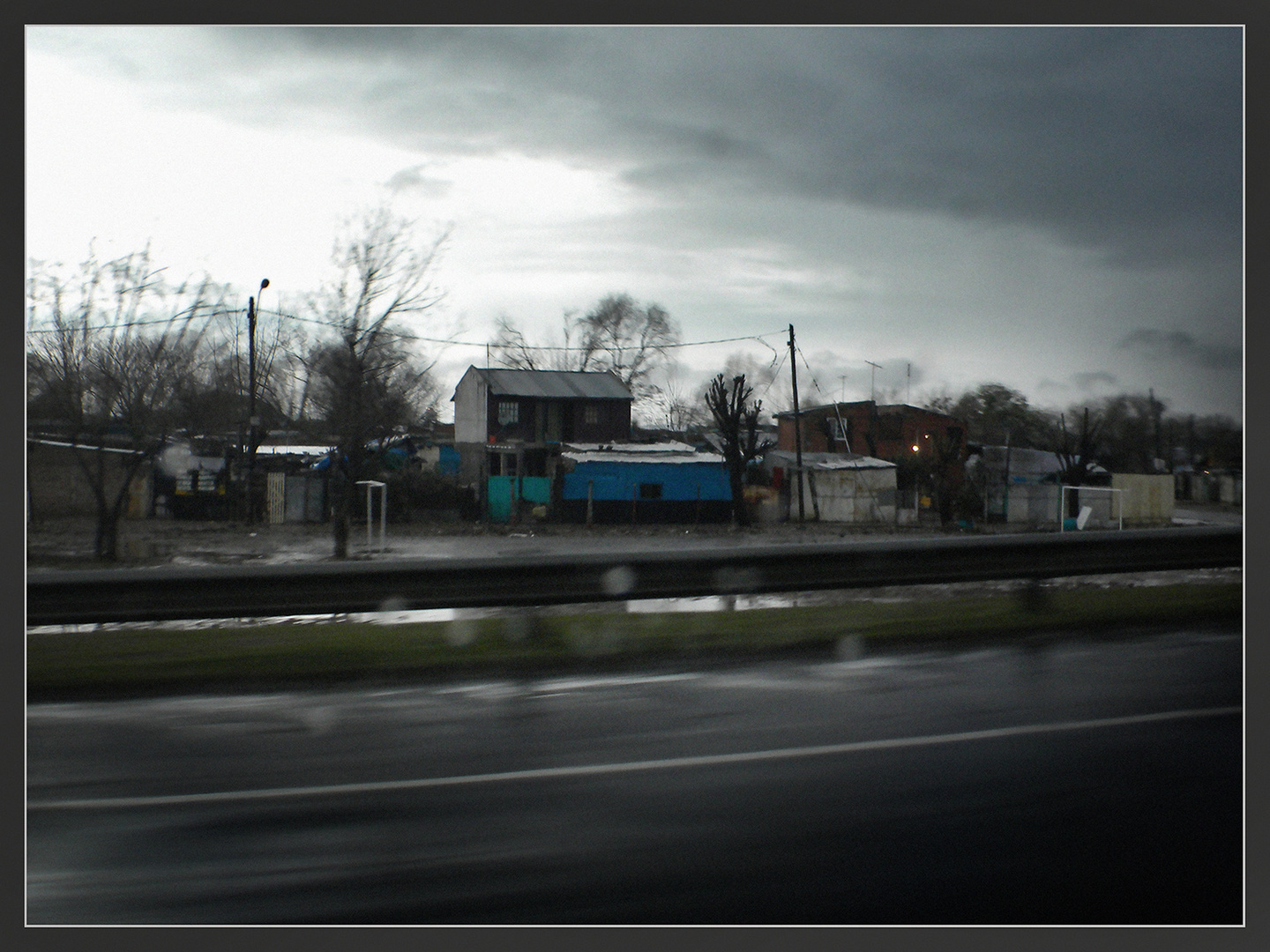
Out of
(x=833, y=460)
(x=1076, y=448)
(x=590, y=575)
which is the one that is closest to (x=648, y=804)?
(x=590, y=575)

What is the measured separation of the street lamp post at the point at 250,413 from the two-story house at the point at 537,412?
31.0ft

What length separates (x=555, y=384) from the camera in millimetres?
38781

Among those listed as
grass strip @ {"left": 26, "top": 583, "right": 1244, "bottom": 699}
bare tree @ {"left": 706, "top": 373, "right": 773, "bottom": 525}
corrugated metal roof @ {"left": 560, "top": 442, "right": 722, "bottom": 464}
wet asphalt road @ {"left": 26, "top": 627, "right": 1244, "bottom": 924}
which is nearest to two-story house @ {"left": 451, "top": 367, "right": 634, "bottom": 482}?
corrugated metal roof @ {"left": 560, "top": 442, "right": 722, "bottom": 464}

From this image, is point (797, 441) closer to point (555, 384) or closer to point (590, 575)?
point (555, 384)

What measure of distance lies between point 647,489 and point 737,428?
3.96 meters

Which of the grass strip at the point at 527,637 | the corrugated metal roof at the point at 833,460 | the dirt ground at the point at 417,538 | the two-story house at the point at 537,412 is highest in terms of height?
the two-story house at the point at 537,412

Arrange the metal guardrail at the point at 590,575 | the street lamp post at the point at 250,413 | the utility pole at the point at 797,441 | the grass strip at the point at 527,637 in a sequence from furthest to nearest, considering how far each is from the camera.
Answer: the utility pole at the point at 797,441, the street lamp post at the point at 250,413, the metal guardrail at the point at 590,575, the grass strip at the point at 527,637

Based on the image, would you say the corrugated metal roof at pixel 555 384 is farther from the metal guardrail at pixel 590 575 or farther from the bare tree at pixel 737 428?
the metal guardrail at pixel 590 575

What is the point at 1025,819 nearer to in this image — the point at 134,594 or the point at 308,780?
the point at 308,780

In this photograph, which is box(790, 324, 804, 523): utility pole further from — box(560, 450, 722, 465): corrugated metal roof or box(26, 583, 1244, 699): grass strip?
box(26, 583, 1244, 699): grass strip

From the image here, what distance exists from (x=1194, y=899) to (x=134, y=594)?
5.62 metres

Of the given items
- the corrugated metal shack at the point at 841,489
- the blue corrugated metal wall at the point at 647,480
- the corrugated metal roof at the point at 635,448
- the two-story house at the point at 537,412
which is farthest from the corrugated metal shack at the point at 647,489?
the two-story house at the point at 537,412

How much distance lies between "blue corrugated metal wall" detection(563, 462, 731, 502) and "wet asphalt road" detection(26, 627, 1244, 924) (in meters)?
28.9

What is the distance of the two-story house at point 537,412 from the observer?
38062 millimetres
